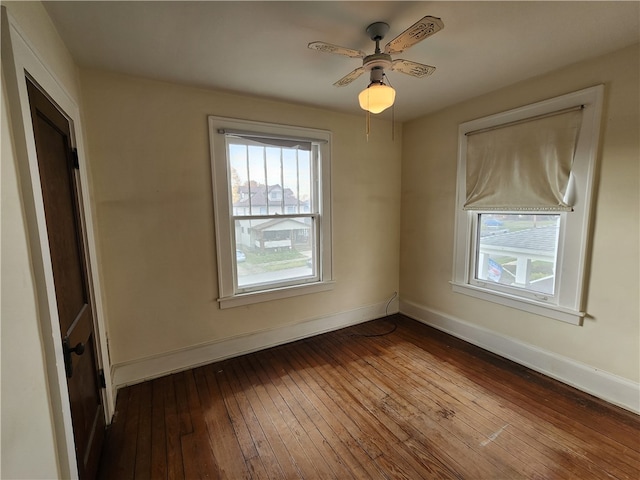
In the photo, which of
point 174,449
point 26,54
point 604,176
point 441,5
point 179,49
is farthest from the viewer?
point 604,176

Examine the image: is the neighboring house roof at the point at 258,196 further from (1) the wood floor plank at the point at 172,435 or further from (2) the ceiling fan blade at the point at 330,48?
(1) the wood floor plank at the point at 172,435

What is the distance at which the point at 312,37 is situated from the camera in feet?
5.78

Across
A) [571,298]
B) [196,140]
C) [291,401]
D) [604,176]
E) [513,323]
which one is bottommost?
[291,401]

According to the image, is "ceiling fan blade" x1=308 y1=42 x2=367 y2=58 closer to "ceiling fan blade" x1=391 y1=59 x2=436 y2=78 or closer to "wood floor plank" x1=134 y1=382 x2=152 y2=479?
"ceiling fan blade" x1=391 y1=59 x2=436 y2=78

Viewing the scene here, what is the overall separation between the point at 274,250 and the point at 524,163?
2459mm

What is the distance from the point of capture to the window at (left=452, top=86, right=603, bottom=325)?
2.17 metres

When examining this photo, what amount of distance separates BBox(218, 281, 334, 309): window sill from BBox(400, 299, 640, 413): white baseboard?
1419 mm

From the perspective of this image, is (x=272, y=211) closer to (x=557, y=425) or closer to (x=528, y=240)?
(x=528, y=240)

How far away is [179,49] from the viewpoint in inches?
72.9

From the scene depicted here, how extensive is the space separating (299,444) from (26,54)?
2.36 meters

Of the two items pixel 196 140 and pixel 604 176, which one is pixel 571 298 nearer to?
pixel 604 176

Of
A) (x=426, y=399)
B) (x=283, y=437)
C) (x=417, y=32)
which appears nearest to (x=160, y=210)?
(x=283, y=437)

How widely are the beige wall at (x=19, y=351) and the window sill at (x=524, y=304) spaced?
322cm

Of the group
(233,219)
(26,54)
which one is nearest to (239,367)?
(233,219)
